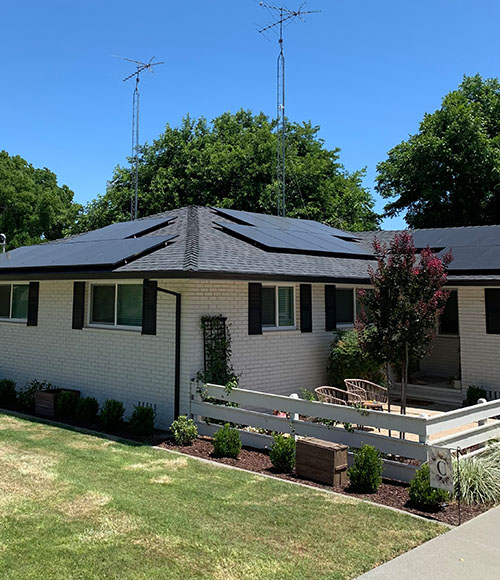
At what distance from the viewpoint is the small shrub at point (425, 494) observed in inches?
232

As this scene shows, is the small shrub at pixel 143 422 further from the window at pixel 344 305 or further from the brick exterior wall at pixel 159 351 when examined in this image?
the window at pixel 344 305

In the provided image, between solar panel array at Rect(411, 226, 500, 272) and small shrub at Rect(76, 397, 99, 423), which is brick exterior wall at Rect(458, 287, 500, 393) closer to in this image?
solar panel array at Rect(411, 226, 500, 272)

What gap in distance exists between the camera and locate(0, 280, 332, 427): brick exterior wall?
991 centimetres

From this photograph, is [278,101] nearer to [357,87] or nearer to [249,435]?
[357,87]

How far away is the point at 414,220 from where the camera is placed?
1200 inches

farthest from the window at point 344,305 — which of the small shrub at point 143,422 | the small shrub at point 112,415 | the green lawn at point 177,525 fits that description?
the green lawn at point 177,525

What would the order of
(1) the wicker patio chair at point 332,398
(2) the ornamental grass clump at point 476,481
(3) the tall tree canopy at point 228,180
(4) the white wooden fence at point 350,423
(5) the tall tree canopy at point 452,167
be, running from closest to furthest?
(2) the ornamental grass clump at point 476,481 < (4) the white wooden fence at point 350,423 < (1) the wicker patio chair at point 332,398 < (5) the tall tree canopy at point 452,167 < (3) the tall tree canopy at point 228,180

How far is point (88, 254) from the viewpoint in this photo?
37.1 feet

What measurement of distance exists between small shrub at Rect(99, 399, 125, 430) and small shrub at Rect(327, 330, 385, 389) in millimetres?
5098

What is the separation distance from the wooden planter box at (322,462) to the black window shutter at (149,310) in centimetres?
428

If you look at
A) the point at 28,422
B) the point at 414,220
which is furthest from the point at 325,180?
the point at 28,422

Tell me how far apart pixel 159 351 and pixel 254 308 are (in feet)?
7.42

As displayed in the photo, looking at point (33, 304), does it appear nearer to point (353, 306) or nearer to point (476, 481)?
point (353, 306)

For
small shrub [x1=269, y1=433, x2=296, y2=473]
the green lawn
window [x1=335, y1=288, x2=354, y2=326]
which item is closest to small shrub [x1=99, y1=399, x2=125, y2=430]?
the green lawn
